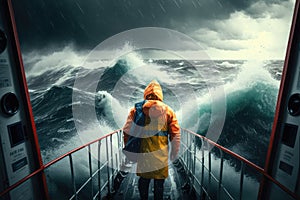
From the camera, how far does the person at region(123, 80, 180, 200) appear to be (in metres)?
1.51

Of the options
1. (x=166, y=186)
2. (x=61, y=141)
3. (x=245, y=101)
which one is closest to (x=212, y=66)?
(x=245, y=101)

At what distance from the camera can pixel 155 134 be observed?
1.56 meters

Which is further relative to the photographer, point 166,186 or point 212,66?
point 212,66

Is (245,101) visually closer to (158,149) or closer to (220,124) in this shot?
(220,124)

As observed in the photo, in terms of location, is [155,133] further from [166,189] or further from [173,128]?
[166,189]

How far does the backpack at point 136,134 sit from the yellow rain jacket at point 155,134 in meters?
0.04

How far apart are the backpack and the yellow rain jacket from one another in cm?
4

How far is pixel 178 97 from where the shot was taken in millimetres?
25469

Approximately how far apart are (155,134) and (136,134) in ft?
0.57

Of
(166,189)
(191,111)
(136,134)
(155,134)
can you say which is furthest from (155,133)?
(191,111)

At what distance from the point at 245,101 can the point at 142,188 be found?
18.4 m

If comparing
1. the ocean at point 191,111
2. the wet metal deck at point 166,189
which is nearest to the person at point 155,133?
the wet metal deck at point 166,189

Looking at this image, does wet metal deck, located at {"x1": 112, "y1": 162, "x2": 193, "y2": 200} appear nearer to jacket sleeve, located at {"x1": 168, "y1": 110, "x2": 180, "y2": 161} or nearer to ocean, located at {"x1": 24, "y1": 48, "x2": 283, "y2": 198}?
jacket sleeve, located at {"x1": 168, "y1": 110, "x2": 180, "y2": 161}

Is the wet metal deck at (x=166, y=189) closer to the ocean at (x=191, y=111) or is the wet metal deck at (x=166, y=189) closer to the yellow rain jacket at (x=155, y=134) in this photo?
the yellow rain jacket at (x=155, y=134)
